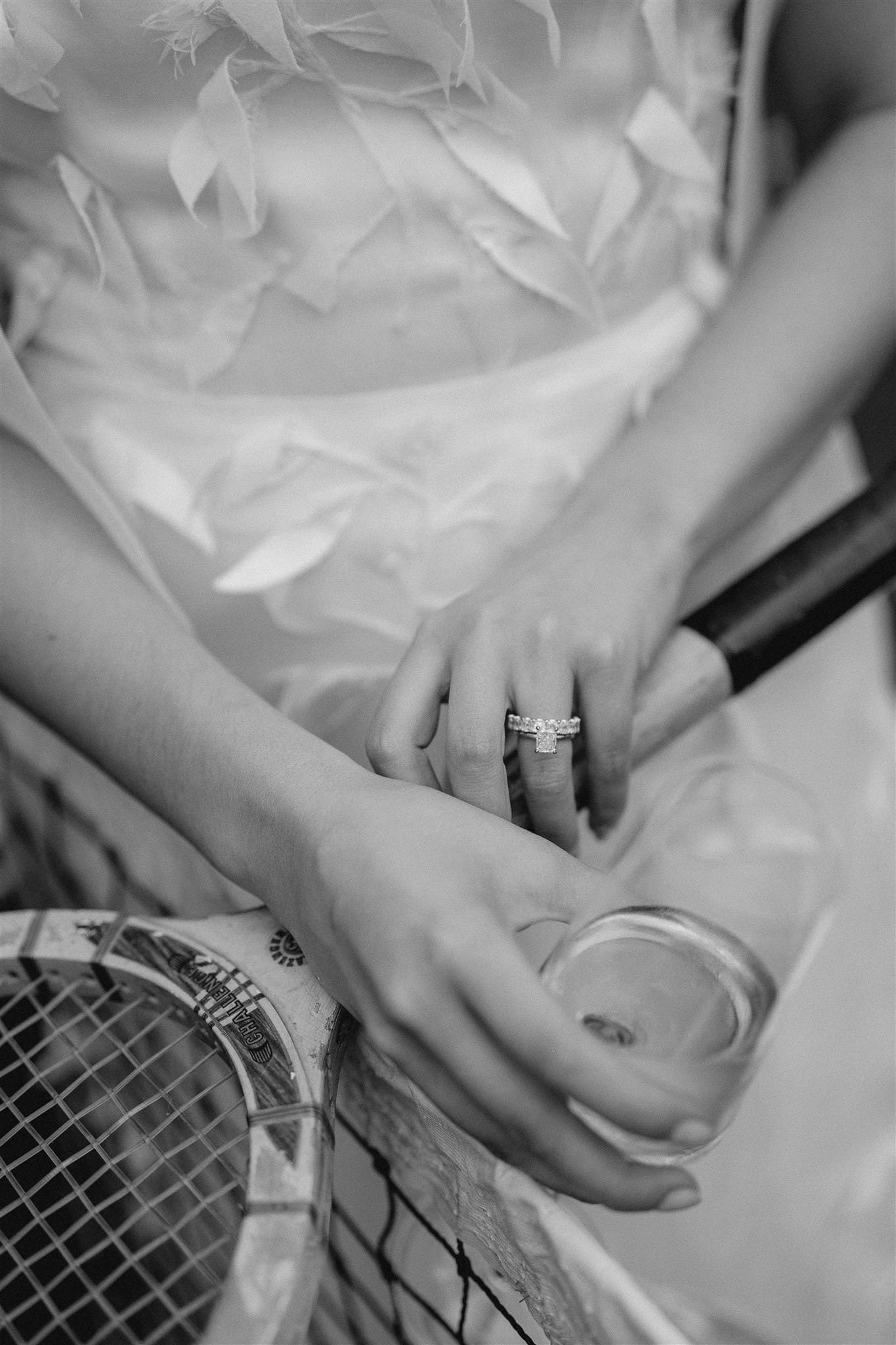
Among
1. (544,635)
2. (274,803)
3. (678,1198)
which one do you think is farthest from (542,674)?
(678,1198)

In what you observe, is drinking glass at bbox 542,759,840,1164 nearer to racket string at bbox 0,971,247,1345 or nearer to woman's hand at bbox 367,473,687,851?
woman's hand at bbox 367,473,687,851

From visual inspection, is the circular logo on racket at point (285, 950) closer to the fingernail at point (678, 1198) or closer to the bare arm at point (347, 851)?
the bare arm at point (347, 851)

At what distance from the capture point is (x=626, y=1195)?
1.32 ft

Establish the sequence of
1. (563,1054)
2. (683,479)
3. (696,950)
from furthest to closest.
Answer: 1. (683,479)
2. (696,950)
3. (563,1054)

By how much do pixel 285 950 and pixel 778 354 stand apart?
508mm

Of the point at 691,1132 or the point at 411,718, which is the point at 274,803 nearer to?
the point at 411,718

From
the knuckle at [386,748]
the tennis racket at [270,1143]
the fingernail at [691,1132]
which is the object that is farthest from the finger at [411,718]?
the fingernail at [691,1132]

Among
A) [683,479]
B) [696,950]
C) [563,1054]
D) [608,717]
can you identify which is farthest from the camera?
[683,479]

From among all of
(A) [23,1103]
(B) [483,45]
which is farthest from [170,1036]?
(B) [483,45]

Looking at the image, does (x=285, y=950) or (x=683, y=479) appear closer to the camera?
(x=285, y=950)

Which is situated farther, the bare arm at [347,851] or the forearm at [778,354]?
the forearm at [778,354]

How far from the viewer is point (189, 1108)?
536 millimetres

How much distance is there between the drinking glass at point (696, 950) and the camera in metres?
0.42

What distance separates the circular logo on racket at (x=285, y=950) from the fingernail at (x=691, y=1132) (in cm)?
20
